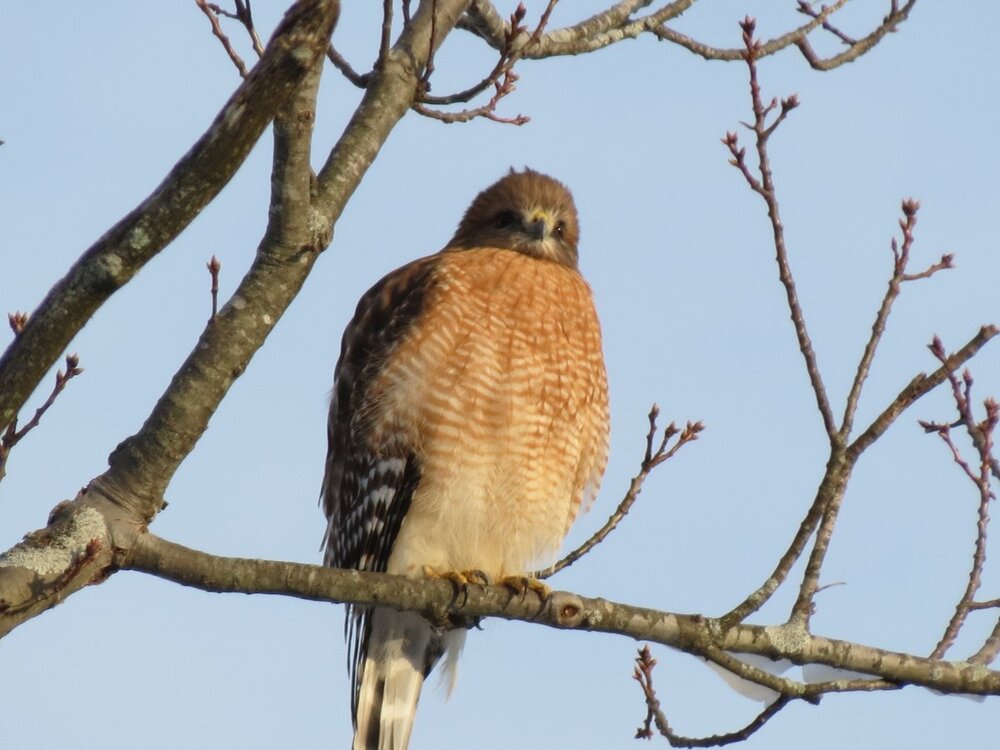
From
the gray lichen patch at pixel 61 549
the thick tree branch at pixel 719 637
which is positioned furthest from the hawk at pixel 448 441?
the gray lichen patch at pixel 61 549

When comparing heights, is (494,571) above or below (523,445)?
below

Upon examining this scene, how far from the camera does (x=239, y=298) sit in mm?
4168

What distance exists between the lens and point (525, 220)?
790cm

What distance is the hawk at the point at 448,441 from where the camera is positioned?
633cm

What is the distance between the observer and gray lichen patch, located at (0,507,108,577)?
3846 millimetres

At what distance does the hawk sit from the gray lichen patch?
2458 mm

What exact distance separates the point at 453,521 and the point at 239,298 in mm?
2383

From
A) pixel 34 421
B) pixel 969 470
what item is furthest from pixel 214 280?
pixel 969 470

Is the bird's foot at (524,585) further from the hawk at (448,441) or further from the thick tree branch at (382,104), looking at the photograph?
the thick tree branch at (382,104)

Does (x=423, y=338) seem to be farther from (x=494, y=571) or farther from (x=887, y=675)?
(x=887, y=675)

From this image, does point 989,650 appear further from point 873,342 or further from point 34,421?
point 34,421

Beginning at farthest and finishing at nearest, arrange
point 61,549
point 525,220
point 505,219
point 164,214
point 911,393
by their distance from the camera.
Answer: point 505,219, point 525,220, point 911,393, point 61,549, point 164,214

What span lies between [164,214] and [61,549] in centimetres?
111

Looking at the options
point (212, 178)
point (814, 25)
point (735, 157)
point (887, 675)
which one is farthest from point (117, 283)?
point (814, 25)
